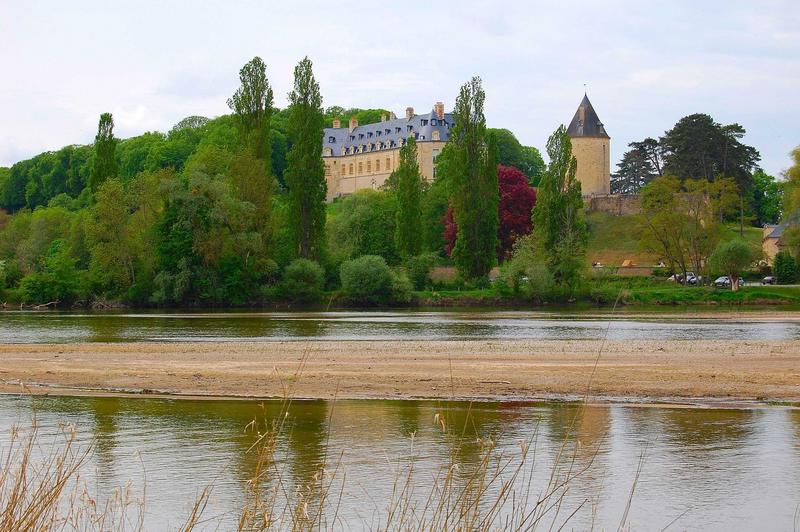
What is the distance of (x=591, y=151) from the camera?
111062 millimetres

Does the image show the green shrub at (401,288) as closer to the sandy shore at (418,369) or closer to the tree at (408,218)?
the tree at (408,218)

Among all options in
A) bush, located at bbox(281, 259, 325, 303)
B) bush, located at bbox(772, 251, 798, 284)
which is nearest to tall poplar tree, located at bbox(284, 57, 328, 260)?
bush, located at bbox(281, 259, 325, 303)

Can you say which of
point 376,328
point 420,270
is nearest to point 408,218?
point 420,270

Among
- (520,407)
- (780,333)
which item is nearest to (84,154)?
(780,333)

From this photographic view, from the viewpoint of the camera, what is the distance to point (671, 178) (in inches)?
2842

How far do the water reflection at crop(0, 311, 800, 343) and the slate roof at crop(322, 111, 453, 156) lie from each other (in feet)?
255

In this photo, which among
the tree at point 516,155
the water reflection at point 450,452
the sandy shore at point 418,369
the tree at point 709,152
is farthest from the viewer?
the tree at point 516,155

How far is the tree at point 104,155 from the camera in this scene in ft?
206

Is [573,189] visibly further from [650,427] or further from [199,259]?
[650,427]

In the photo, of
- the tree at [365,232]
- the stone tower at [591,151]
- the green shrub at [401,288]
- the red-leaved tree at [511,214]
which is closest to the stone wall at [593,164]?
the stone tower at [591,151]

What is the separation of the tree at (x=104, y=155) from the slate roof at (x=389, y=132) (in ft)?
204

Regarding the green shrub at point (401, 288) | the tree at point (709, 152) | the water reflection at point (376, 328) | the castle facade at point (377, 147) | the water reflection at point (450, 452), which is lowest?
the water reflection at point (450, 452)

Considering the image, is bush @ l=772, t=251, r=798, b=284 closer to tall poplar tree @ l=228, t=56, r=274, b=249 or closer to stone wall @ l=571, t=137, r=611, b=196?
tall poplar tree @ l=228, t=56, r=274, b=249

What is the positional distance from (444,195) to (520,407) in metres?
71.0
